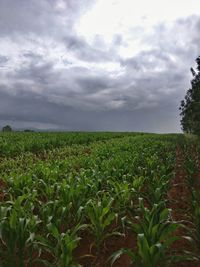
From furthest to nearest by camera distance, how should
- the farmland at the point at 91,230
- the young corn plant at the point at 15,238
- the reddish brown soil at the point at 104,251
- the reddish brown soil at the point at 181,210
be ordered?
1. the reddish brown soil at the point at 181,210
2. the reddish brown soil at the point at 104,251
3. the young corn plant at the point at 15,238
4. the farmland at the point at 91,230

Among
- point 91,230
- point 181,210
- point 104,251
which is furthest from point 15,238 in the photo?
point 181,210

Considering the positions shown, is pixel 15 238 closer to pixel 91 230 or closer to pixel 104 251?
pixel 104 251

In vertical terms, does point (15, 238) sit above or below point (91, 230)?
above

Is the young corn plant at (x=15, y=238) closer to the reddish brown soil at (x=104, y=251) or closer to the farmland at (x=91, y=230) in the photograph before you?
the farmland at (x=91, y=230)

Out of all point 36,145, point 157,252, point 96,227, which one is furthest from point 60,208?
point 36,145

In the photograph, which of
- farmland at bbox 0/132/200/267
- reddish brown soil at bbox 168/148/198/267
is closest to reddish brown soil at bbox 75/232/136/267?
farmland at bbox 0/132/200/267

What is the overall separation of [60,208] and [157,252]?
1.97 meters

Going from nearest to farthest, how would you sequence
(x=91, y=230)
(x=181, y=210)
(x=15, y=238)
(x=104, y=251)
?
(x=15, y=238)
(x=104, y=251)
(x=91, y=230)
(x=181, y=210)

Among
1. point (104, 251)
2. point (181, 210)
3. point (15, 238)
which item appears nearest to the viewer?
point (15, 238)

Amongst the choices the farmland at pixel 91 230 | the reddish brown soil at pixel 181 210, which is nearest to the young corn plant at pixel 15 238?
the farmland at pixel 91 230

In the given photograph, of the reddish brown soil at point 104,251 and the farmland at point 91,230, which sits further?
the reddish brown soil at point 104,251

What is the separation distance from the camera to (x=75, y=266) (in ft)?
13.4

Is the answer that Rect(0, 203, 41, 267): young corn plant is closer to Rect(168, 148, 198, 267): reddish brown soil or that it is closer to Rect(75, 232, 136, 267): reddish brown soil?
Rect(75, 232, 136, 267): reddish brown soil

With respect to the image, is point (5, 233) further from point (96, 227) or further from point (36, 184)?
point (36, 184)
